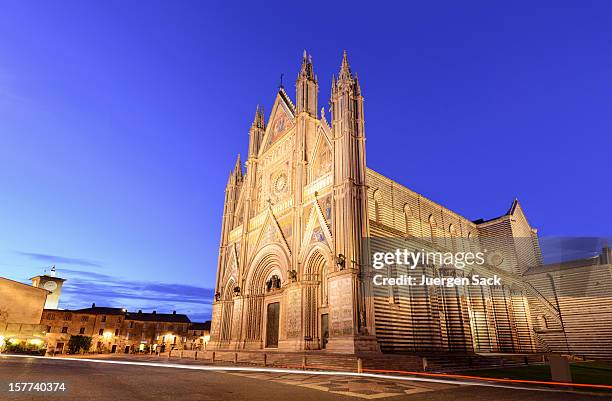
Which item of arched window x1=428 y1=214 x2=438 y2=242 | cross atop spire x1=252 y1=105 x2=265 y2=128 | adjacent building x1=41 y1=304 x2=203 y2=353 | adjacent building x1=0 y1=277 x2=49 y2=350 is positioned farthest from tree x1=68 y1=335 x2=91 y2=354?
arched window x1=428 y1=214 x2=438 y2=242

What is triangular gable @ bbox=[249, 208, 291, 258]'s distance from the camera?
1176 inches

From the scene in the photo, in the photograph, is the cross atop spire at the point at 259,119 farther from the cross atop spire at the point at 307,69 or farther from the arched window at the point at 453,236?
the arched window at the point at 453,236

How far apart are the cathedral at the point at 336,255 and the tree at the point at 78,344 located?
101 feet

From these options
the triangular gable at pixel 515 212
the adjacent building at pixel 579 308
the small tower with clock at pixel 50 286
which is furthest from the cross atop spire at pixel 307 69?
the small tower with clock at pixel 50 286

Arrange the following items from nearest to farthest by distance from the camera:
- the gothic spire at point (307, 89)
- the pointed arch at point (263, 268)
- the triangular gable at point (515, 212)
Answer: the pointed arch at point (263, 268), the gothic spire at point (307, 89), the triangular gable at point (515, 212)

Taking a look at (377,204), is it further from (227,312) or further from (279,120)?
(227,312)

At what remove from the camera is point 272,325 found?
29.8 meters

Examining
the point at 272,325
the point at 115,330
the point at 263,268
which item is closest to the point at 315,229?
the point at 263,268

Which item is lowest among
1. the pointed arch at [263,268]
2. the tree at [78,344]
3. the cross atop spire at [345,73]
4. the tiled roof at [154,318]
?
the tree at [78,344]

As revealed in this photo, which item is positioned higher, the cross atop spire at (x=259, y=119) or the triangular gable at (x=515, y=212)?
the cross atop spire at (x=259, y=119)

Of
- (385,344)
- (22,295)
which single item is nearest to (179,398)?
(385,344)

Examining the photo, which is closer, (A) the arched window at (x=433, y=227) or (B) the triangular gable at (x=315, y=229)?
(B) the triangular gable at (x=315, y=229)

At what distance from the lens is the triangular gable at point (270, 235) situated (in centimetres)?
2988

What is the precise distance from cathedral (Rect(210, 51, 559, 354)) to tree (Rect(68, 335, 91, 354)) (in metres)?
30.8
